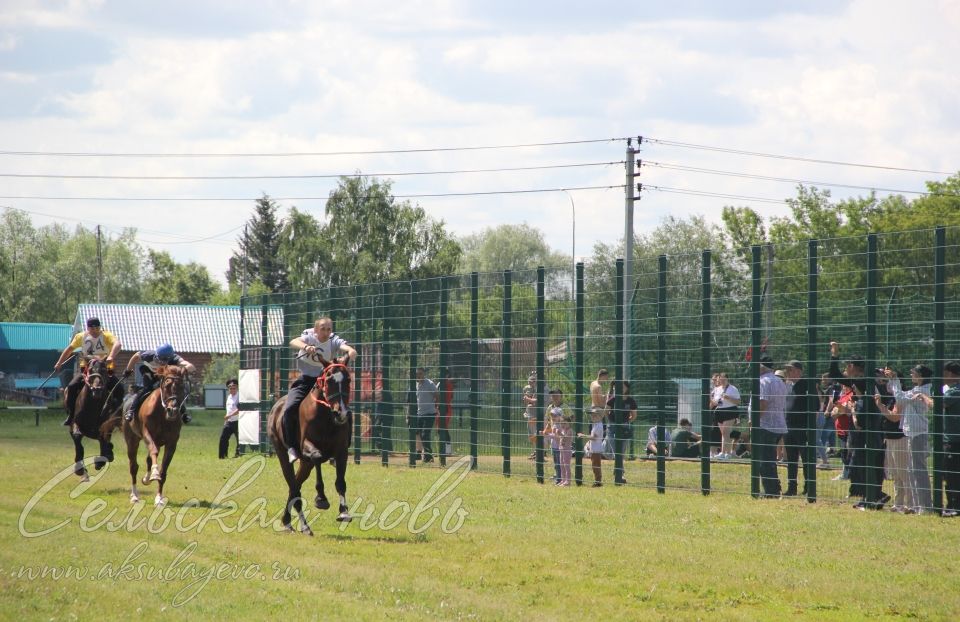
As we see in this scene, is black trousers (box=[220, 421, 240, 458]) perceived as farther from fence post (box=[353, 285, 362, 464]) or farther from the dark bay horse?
the dark bay horse

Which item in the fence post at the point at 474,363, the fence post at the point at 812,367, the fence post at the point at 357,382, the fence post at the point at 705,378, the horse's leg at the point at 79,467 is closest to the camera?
the fence post at the point at 812,367

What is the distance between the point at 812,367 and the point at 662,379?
258cm

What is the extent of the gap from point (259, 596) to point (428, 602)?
142 cm

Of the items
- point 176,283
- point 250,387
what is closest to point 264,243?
point 176,283

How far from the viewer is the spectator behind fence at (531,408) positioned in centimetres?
1970

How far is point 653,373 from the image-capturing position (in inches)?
711

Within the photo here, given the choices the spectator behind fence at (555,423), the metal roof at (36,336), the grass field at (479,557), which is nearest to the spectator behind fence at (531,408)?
the spectator behind fence at (555,423)

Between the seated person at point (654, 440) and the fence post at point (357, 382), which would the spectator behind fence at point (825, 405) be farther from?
the fence post at point (357, 382)

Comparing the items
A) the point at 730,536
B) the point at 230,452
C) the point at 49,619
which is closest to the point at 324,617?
the point at 49,619

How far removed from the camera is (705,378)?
17016 mm

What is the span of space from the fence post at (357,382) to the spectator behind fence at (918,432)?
1155cm

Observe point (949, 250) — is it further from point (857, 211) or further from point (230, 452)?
point (857, 211)

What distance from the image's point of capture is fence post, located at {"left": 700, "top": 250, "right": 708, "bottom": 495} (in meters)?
17.0

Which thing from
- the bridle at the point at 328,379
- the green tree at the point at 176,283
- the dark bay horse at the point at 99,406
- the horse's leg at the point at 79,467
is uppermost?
the green tree at the point at 176,283
